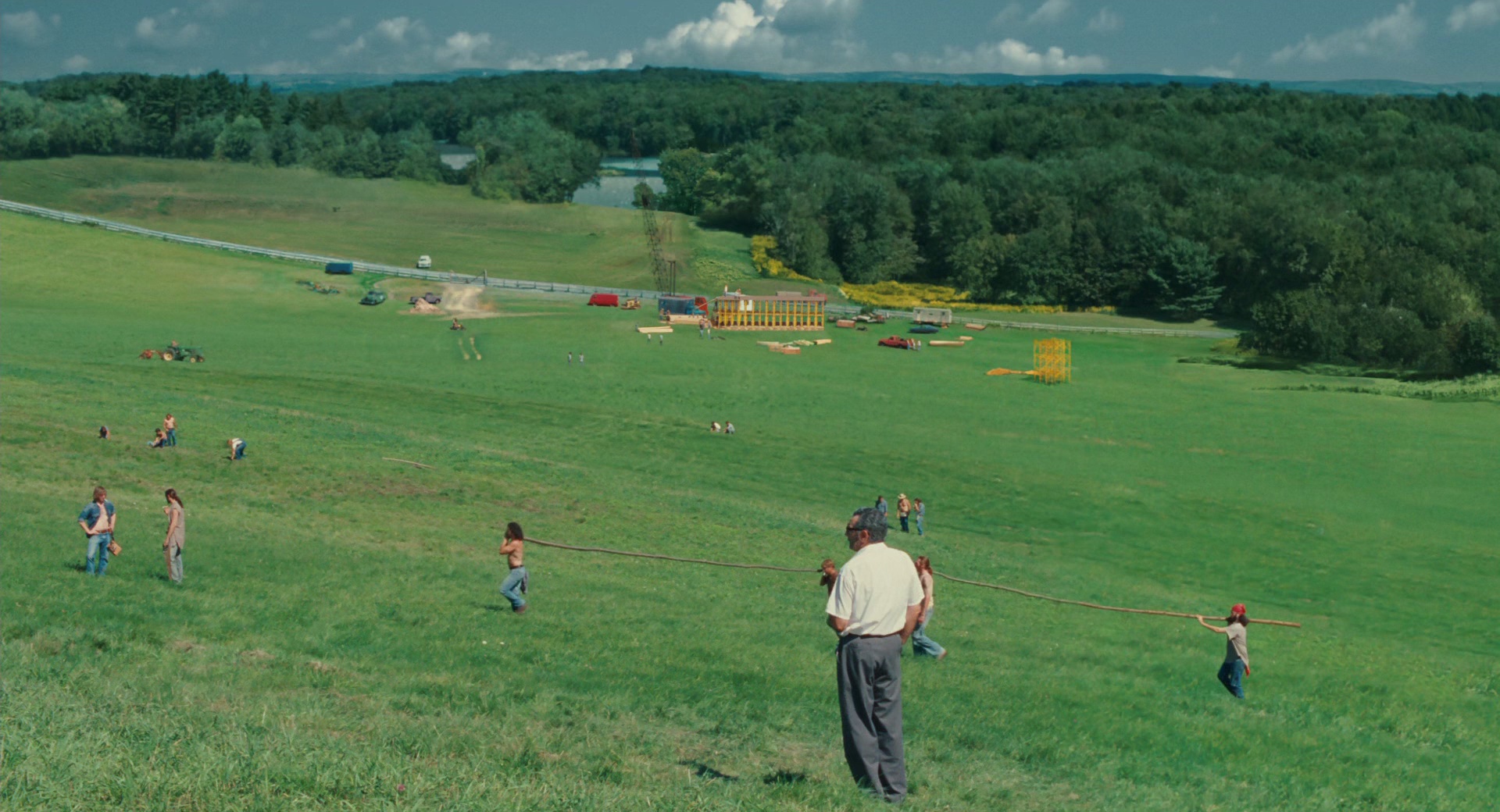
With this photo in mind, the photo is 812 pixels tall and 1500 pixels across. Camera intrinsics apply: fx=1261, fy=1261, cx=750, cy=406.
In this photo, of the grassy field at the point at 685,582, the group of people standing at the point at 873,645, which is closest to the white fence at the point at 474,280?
the grassy field at the point at 685,582

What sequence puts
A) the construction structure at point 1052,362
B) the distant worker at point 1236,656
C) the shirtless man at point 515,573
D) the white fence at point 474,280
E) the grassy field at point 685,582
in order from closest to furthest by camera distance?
the grassy field at point 685,582, the distant worker at point 1236,656, the shirtless man at point 515,573, the construction structure at point 1052,362, the white fence at point 474,280

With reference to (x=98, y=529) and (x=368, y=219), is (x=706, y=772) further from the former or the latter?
(x=368, y=219)

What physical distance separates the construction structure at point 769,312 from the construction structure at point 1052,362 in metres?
20.1

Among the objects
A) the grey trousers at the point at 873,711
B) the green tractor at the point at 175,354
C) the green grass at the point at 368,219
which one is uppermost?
the green grass at the point at 368,219

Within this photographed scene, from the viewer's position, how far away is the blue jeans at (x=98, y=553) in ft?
73.7

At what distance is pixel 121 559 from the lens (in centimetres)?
2456

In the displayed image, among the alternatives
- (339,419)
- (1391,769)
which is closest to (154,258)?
(339,419)

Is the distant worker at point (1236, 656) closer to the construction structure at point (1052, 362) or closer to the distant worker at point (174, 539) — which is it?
the distant worker at point (174, 539)

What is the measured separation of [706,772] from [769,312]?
9439cm

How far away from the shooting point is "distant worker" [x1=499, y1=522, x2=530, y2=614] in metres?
22.2

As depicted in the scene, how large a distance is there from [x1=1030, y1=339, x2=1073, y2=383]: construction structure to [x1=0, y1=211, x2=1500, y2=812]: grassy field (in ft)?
11.2

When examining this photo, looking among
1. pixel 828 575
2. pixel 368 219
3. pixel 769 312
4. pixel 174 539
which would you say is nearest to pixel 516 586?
pixel 174 539

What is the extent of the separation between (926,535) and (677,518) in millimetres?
8769

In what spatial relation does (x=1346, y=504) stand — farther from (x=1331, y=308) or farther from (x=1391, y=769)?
(x=1331, y=308)
